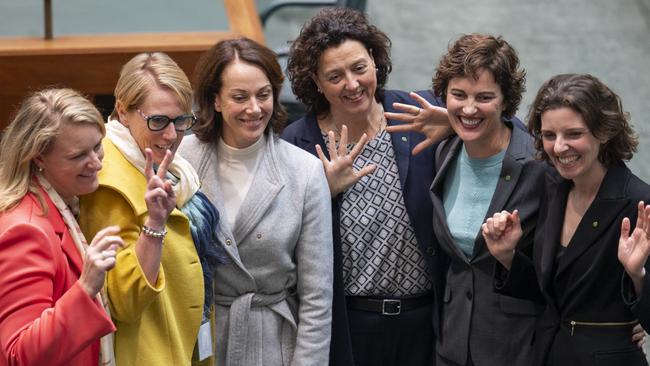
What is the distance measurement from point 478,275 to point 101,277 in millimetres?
1325

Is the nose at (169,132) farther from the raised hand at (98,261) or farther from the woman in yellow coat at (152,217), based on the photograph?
the raised hand at (98,261)

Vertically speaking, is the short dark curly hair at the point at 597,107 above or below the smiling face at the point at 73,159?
above

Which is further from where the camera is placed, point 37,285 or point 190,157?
point 190,157

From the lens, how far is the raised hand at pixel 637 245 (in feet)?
11.0

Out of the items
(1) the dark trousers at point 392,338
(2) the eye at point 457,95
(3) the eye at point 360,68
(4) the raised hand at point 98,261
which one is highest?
(3) the eye at point 360,68

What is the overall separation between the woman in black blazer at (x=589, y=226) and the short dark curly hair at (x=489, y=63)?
22 centimetres

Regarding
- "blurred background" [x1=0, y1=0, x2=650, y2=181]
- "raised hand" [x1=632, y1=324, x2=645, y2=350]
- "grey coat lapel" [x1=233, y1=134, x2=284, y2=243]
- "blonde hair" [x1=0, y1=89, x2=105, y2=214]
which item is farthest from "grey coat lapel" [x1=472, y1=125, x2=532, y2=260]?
"blurred background" [x1=0, y1=0, x2=650, y2=181]

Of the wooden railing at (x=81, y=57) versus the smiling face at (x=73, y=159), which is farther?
the wooden railing at (x=81, y=57)

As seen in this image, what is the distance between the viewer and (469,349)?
3.87m

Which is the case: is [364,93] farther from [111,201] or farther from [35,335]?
[35,335]

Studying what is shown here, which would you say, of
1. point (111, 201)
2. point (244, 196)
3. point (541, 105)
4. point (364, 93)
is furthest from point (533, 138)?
point (111, 201)

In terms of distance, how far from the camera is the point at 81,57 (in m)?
5.98

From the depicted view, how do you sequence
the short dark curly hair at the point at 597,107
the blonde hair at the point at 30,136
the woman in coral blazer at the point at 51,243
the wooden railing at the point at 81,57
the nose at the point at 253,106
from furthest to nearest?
the wooden railing at the point at 81,57 → the nose at the point at 253,106 → the short dark curly hair at the point at 597,107 → the blonde hair at the point at 30,136 → the woman in coral blazer at the point at 51,243

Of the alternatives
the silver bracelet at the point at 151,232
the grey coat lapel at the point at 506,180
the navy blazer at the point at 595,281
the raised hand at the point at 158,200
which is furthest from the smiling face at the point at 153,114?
the navy blazer at the point at 595,281
